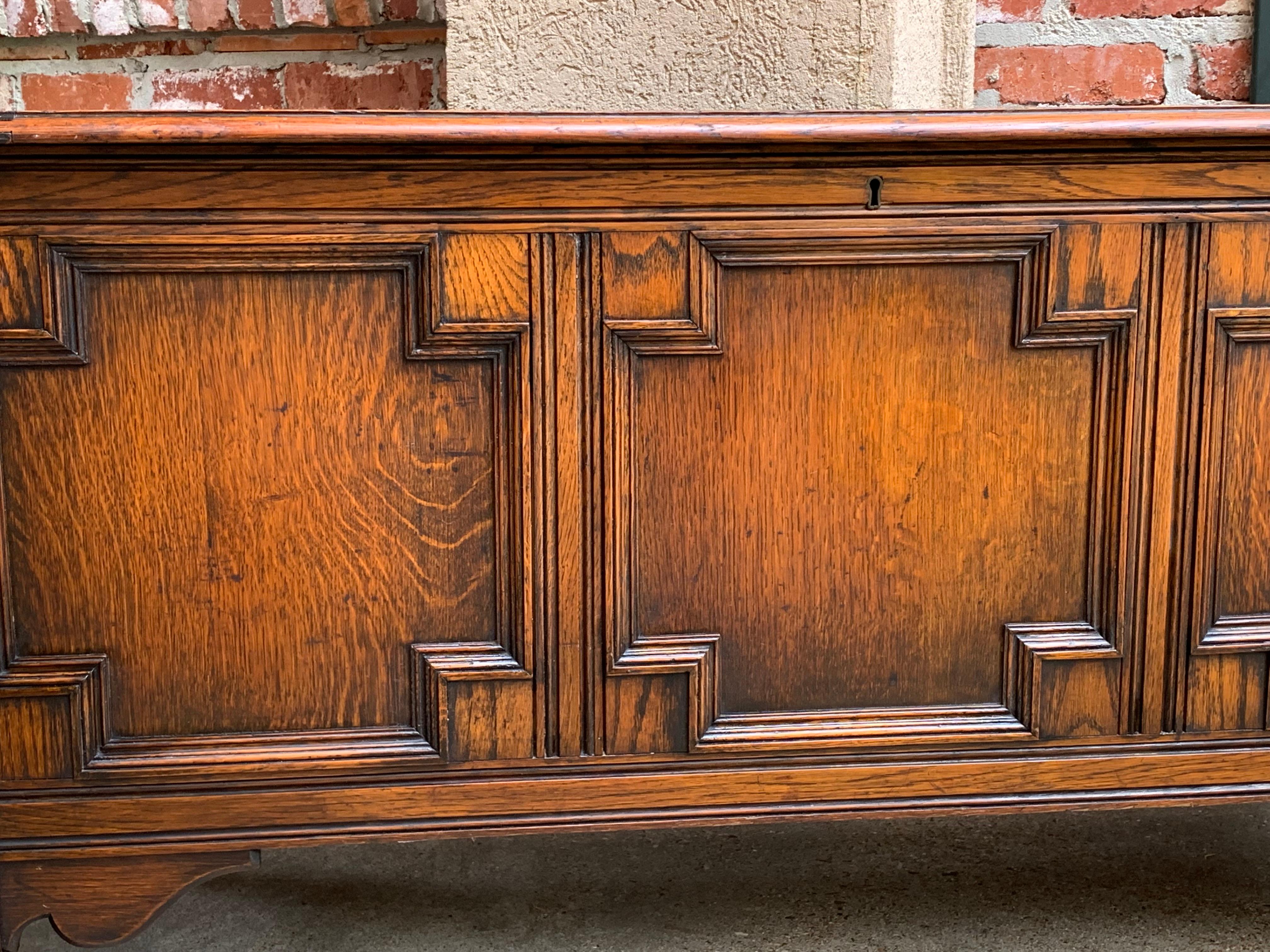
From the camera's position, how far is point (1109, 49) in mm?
1866

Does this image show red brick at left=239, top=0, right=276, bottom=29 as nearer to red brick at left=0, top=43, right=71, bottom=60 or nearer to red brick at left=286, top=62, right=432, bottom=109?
red brick at left=286, top=62, right=432, bottom=109

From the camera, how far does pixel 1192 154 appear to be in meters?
1.13

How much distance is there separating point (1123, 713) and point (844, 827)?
71cm

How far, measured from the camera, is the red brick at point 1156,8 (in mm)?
1861

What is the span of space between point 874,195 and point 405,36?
0.91 m

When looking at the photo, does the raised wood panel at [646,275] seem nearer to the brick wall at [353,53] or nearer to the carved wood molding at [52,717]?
the carved wood molding at [52,717]

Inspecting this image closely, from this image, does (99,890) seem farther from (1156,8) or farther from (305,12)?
(1156,8)

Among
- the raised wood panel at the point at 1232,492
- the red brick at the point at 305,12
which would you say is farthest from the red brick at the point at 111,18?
the raised wood panel at the point at 1232,492

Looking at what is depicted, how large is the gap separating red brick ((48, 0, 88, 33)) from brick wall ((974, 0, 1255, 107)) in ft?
4.36

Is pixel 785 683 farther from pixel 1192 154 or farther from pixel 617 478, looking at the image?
pixel 1192 154

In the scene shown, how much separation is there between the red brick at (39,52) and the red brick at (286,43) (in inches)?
9.1

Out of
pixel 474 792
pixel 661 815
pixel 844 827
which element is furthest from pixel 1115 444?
pixel 844 827

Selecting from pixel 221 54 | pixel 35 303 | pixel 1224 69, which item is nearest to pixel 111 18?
pixel 221 54

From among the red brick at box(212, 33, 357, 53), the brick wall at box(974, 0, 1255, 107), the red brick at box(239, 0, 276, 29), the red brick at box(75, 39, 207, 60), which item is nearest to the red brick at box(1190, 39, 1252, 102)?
the brick wall at box(974, 0, 1255, 107)
